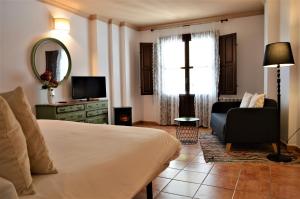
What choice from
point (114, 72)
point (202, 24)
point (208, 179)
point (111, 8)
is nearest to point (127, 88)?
point (114, 72)

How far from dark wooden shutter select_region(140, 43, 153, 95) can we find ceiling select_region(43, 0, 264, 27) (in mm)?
746

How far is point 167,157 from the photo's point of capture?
195cm

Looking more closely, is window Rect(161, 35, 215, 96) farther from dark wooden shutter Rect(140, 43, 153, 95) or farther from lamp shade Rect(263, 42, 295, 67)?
lamp shade Rect(263, 42, 295, 67)

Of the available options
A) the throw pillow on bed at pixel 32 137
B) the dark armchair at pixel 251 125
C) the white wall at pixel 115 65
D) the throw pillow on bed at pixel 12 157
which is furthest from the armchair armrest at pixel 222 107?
the throw pillow on bed at pixel 12 157

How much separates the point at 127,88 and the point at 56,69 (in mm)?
2069

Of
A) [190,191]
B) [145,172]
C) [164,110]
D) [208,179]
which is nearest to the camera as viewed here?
[145,172]

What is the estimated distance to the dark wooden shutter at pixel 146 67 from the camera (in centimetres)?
A: 611

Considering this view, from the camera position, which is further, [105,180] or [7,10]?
[7,10]

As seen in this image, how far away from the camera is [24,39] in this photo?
3.70 m

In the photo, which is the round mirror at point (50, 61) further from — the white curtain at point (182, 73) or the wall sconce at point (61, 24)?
the white curtain at point (182, 73)

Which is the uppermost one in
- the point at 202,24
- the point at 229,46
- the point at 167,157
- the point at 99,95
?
the point at 202,24

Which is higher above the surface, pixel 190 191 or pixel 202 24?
pixel 202 24

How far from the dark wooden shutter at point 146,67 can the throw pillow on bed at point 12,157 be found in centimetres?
526

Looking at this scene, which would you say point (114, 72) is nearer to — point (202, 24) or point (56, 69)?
point (56, 69)
